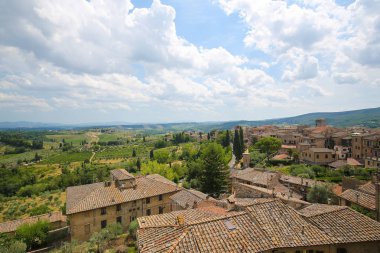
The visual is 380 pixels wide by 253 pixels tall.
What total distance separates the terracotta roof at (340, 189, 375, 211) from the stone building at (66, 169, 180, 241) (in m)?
24.3

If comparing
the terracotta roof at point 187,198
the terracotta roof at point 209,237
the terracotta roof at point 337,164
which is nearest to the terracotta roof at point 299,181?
the terracotta roof at point 187,198

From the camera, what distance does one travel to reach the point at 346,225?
16.8 metres

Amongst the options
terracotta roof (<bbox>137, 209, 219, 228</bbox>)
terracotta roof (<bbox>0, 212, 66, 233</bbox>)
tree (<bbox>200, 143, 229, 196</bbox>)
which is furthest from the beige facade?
terracotta roof (<bbox>137, 209, 219, 228</bbox>)

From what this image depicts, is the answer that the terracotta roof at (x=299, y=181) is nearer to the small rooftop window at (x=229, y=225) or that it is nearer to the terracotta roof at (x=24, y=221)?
the small rooftop window at (x=229, y=225)

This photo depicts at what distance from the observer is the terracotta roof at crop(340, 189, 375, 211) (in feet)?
91.2

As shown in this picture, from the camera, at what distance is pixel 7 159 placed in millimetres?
137875

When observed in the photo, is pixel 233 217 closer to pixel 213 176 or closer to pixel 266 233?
pixel 266 233

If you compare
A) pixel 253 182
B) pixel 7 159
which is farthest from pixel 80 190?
pixel 7 159

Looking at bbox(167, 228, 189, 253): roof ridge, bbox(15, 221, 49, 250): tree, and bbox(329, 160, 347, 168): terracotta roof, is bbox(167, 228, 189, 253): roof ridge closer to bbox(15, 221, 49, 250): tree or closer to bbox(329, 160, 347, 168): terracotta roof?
bbox(15, 221, 49, 250): tree

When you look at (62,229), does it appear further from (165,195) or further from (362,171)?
(362,171)

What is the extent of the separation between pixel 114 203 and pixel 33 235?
1080cm

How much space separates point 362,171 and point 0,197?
104549 millimetres

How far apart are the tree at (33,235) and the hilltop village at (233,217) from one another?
11.0 ft

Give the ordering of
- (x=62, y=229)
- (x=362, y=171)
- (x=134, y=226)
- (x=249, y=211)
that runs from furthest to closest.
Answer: (x=362, y=171)
(x=62, y=229)
(x=134, y=226)
(x=249, y=211)
